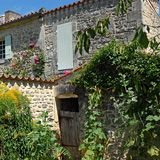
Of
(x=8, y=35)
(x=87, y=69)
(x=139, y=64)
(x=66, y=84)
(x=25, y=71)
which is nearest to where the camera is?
(x=139, y=64)

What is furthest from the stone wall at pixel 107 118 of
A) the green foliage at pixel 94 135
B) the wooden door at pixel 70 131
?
the wooden door at pixel 70 131

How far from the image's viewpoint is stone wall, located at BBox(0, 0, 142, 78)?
660cm

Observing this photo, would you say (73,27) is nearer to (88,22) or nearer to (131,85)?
(88,22)

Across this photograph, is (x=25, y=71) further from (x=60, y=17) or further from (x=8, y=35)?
(x=60, y=17)

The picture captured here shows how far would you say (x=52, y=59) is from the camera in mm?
8039

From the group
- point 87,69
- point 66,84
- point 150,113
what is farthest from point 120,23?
point 150,113

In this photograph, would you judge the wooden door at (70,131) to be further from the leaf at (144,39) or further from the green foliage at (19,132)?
the leaf at (144,39)

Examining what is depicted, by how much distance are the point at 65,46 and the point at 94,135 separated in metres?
3.45

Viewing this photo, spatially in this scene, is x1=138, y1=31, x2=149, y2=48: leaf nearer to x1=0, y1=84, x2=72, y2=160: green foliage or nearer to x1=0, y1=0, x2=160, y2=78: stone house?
x1=0, y1=84, x2=72, y2=160: green foliage

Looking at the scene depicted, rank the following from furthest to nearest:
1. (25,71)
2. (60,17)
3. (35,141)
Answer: (25,71), (60,17), (35,141)

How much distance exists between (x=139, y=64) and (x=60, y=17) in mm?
3912

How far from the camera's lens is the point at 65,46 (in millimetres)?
7762

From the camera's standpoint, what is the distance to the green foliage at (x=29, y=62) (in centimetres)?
827

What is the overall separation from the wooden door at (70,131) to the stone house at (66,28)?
1.70m
